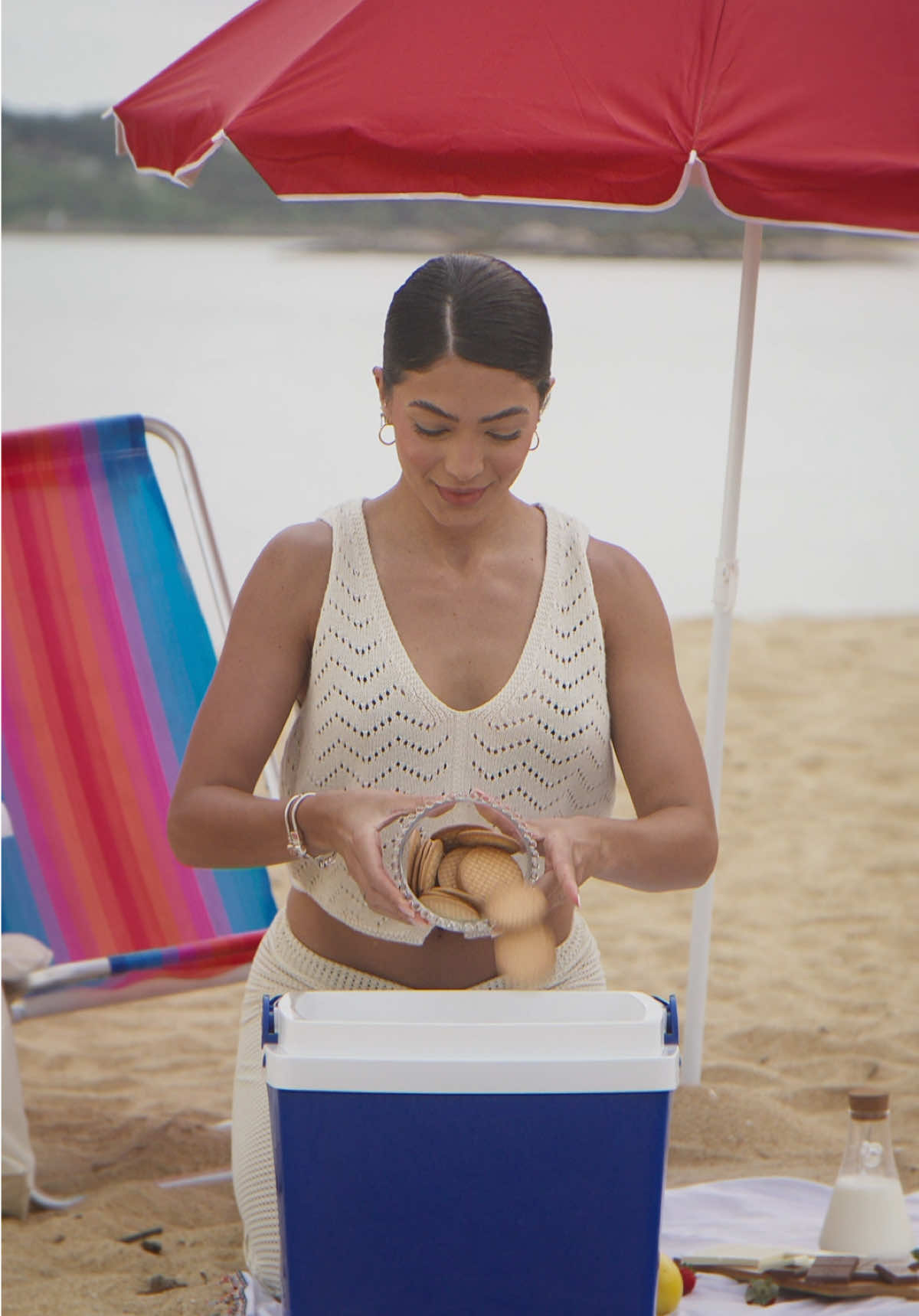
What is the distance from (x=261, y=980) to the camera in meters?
2.06

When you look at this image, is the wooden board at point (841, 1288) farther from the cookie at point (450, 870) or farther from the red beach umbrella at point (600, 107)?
the red beach umbrella at point (600, 107)

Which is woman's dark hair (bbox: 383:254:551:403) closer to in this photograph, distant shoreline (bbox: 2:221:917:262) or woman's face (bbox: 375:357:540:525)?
woman's face (bbox: 375:357:540:525)

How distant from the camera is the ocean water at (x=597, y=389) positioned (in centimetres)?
1238

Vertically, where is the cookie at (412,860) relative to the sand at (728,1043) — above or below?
above

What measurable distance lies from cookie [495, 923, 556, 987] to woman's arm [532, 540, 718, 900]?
0.10 meters

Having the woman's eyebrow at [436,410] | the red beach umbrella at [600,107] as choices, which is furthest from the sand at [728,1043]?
the red beach umbrella at [600,107]

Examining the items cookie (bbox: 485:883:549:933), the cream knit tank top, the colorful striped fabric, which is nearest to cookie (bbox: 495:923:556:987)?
cookie (bbox: 485:883:549:933)

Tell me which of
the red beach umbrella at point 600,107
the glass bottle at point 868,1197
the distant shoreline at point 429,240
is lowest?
the glass bottle at point 868,1197

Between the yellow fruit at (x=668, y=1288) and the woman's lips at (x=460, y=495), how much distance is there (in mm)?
1003

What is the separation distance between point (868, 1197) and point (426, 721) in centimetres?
91

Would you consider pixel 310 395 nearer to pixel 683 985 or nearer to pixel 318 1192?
pixel 683 985

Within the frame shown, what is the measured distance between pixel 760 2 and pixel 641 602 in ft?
2.65

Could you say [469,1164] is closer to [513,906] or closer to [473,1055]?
[473,1055]

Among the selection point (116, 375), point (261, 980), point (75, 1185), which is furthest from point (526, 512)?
point (116, 375)
